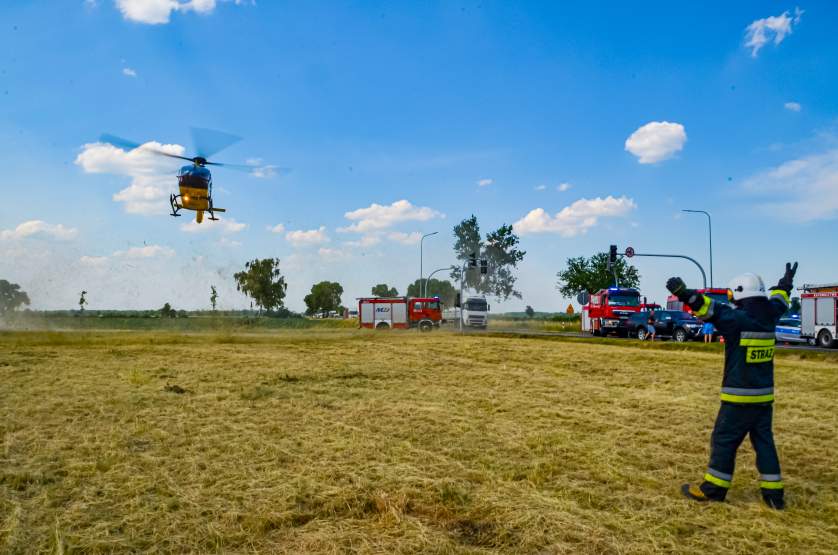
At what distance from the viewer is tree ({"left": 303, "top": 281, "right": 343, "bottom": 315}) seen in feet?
408

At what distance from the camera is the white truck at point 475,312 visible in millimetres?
47594

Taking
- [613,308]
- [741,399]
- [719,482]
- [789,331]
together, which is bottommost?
[719,482]

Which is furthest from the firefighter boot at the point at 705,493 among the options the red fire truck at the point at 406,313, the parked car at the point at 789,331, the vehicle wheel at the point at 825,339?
the red fire truck at the point at 406,313

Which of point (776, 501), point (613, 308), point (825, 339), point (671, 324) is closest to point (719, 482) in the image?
point (776, 501)

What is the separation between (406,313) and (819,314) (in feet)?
85.5

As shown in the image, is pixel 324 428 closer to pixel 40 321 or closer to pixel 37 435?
pixel 37 435

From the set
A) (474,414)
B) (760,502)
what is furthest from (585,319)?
(760,502)

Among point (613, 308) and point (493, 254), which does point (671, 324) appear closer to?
point (613, 308)

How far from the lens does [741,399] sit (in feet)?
16.8

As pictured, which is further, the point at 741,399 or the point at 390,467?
the point at 390,467

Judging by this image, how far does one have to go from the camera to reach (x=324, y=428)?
8.18 metres

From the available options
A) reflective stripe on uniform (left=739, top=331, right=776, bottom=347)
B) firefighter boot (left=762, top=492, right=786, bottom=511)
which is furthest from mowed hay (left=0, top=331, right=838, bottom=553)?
reflective stripe on uniform (left=739, top=331, right=776, bottom=347)

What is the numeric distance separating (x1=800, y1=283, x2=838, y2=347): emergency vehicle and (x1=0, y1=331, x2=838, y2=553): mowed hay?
12430mm

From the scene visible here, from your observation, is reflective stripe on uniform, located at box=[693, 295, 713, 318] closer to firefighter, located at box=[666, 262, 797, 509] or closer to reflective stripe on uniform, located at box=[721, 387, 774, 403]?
firefighter, located at box=[666, 262, 797, 509]
